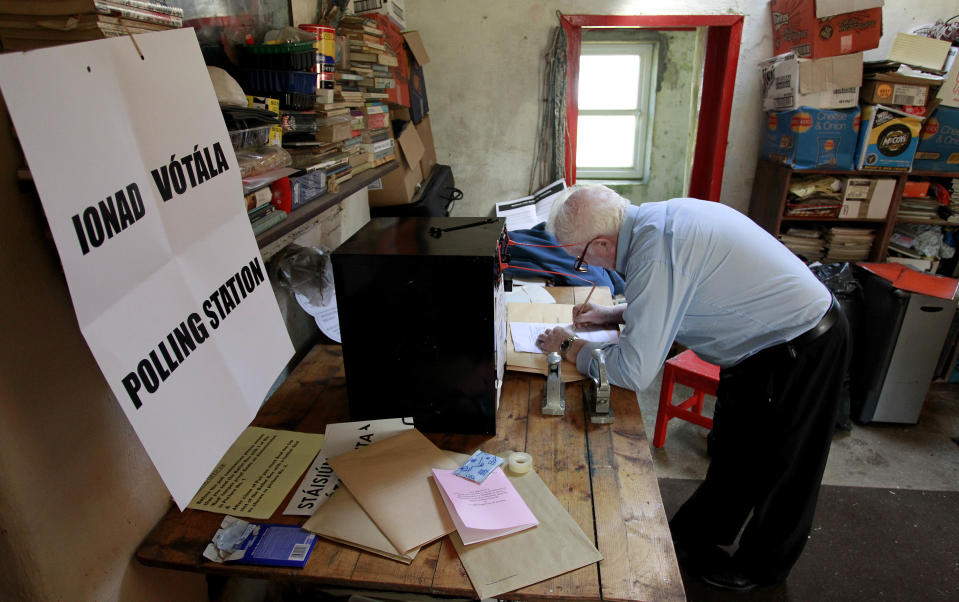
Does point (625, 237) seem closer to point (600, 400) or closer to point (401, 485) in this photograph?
point (600, 400)

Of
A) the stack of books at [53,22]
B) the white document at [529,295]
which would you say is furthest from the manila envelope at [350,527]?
the white document at [529,295]

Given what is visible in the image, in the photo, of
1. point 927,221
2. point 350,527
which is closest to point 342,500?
point 350,527

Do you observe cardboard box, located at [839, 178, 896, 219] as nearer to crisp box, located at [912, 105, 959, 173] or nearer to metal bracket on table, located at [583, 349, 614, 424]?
crisp box, located at [912, 105, 959, 173]

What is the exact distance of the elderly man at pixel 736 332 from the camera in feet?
4.67

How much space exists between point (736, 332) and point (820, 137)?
2.01 m

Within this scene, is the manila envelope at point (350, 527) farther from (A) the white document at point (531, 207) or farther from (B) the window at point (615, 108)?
(B) the window at point (615, 108)

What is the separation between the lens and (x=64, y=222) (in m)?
0.60

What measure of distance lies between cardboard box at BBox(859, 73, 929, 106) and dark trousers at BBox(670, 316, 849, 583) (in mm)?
1976

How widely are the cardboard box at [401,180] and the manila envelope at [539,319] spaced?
86cm

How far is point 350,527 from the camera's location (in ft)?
3.35

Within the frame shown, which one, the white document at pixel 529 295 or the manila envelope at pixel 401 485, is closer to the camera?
the manila envelope at pixel 401 485

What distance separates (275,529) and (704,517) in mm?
1534

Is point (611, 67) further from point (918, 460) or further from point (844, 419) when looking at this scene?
point (918, 460)

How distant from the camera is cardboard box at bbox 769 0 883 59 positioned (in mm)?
2768
